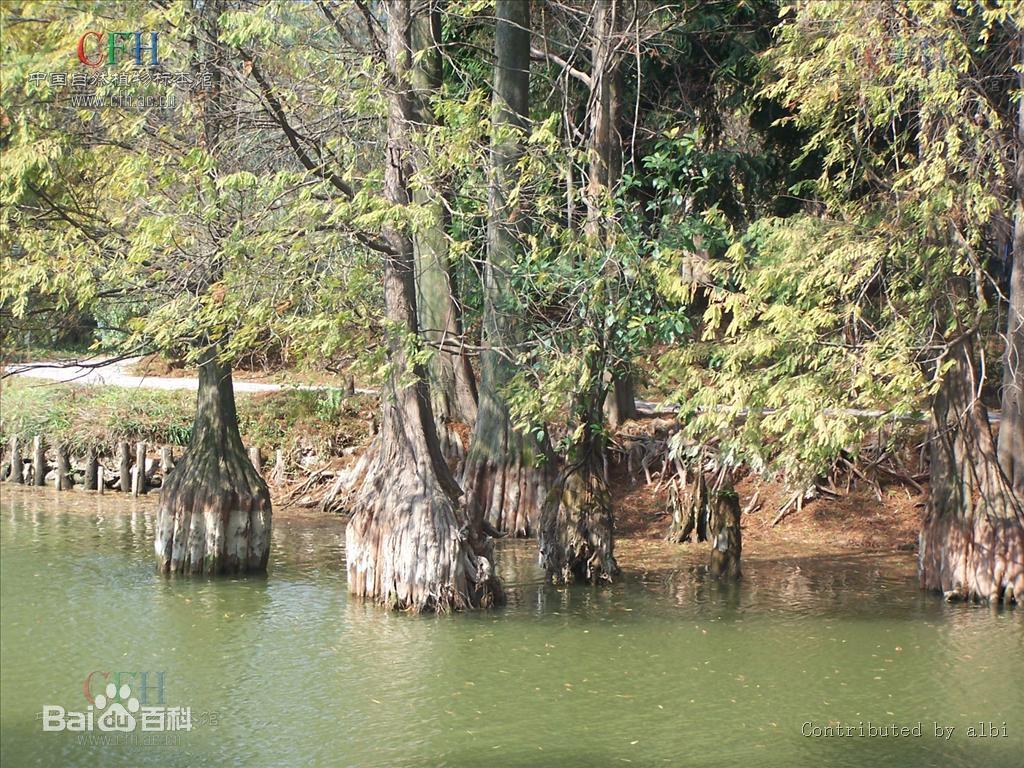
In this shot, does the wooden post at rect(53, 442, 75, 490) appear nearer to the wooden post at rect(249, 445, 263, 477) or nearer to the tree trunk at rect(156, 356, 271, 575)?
the wooden post at rect(249, 445, 263, 477)

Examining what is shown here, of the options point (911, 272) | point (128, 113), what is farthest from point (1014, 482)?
point (128, 113)

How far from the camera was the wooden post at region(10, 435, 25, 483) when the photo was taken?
21.3m

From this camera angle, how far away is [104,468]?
68.9ft

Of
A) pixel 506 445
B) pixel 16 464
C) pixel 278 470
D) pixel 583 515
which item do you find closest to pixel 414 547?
pixel 583 515

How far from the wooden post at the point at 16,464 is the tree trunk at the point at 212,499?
844cm

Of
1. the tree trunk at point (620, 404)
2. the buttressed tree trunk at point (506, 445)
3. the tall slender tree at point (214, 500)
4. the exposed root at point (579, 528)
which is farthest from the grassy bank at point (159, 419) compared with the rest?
the exposed root at point (579, 528)

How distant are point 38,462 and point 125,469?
1.70 m

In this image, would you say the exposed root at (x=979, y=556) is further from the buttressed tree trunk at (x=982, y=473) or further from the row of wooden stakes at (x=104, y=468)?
the row of wooden stakes at (x=104, y=468)

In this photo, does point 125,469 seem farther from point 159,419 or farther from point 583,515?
point 583,515

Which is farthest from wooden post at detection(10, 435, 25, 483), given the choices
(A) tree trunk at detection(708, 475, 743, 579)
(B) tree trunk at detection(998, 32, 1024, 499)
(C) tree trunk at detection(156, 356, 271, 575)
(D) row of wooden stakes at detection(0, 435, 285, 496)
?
(B) tree trunk at detection(998, 32, 1024, 499)

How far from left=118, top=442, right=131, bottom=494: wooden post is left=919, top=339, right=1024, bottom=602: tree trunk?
1289 cm

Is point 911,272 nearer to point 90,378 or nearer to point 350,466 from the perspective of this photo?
point 350,466

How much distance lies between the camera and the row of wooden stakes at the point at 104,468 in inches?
804

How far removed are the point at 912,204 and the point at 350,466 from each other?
10.3 metres
